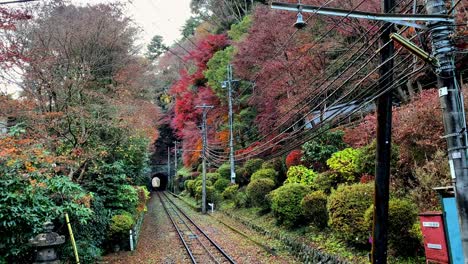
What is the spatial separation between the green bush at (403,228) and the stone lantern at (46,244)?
24.8ft

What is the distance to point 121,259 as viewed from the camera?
12.9 m

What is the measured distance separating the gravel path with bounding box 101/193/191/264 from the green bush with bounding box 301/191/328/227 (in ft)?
15.9

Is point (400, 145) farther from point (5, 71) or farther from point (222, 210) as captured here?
point (222, 210)

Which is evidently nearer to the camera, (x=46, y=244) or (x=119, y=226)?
(x=46, y=244)

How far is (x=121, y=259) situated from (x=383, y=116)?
11.0m

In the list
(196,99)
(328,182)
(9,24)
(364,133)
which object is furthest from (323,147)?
(196,99)

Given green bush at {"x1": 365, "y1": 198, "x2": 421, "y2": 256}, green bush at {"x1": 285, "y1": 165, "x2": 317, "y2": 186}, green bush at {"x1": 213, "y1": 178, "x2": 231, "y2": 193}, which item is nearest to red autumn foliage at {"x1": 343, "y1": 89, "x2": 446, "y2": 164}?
green bush at {"x1": 365, "y1": 198, "x2": 421, "y2": 256}

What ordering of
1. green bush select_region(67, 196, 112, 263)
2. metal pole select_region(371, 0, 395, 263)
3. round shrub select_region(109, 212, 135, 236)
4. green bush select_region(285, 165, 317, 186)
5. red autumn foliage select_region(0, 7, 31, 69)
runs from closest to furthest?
metal pole select_region(371, 0, 395, 263) < red autumn foliage select_region(0, 7, 31, 69) < green bush select_region(67, 196, 112, 263) < round shrub select_region(109, 212, 135, 236) < green bush select_region(285, 165, 317, 186)

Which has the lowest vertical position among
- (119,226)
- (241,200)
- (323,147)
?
(119,226)

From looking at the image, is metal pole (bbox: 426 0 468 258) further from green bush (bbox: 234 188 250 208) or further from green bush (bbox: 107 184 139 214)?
green bush (bbox: 234 188 250 208)

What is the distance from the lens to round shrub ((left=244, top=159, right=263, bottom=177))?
79.1ft

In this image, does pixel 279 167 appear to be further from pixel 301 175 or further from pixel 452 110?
pixel 452 110

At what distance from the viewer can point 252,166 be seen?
24344 mm

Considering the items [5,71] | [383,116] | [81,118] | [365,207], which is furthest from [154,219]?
[383,116]
